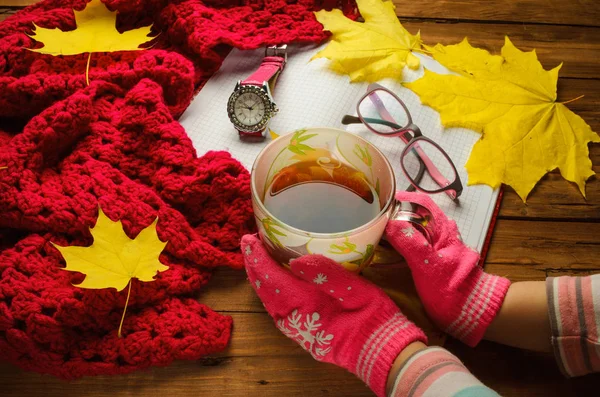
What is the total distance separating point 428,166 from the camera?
805 mm

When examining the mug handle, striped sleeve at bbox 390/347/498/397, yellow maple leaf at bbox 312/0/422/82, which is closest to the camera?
striped sleeve at bbox 390/347/498/397

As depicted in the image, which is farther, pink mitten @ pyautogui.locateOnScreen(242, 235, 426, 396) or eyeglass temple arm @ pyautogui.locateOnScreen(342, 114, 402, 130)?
eyeglass temple arm @ pyautogui.locateOnScreen(342, 114, 402, 130)

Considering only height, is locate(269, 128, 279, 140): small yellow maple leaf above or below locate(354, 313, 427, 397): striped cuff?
above

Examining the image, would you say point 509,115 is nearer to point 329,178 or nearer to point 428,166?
point 428,166

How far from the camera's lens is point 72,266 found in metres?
0.66

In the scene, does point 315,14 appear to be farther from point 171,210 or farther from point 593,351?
point 593,351

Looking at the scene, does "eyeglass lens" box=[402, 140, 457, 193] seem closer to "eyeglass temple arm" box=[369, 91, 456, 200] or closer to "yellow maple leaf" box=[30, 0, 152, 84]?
"eyeglass temple arm" box=[369, 91, 456, 200]

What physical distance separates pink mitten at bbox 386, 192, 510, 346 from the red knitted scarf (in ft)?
0.69

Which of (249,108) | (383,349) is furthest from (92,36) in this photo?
(383,349)

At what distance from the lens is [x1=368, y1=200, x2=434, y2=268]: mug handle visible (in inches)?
26.6

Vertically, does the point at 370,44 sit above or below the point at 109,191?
above

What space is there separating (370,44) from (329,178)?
0.32 m

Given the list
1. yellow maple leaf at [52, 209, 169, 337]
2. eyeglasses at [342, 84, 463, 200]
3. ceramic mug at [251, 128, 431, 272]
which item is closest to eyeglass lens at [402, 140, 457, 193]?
eyeglasses at [342, 84, 463, 200]

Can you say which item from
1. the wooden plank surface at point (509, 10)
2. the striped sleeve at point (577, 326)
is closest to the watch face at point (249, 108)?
the wooden plank surface at point (509, 10)
